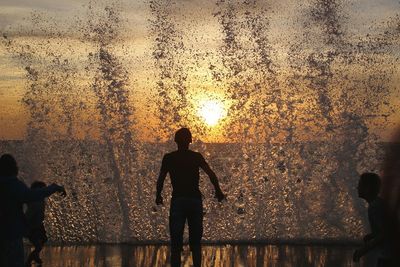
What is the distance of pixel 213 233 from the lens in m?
15.1

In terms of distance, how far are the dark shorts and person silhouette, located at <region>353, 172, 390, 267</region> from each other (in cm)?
320

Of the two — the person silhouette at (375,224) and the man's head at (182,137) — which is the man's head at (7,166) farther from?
the person silhouette at (375,224)

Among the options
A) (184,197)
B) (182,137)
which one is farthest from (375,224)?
(182,137)

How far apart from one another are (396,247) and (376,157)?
47.9ft

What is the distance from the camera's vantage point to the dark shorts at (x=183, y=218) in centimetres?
888

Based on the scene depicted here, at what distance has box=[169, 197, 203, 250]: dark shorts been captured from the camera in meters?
8.88

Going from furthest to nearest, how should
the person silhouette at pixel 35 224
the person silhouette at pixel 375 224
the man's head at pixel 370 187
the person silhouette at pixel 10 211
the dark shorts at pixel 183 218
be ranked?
the person silhouette at pixel 35 224 < the dark shorts at pixel 183 218 < the person silhouette at pixel 10 211 < the man's head at pixel 370 187 < the person silhouette at pixel 375 224

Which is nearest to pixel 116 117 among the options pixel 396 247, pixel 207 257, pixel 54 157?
pixel 54 157

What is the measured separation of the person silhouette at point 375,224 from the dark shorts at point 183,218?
3.20 metres

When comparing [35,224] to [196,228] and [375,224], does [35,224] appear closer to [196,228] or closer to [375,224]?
[196,228]

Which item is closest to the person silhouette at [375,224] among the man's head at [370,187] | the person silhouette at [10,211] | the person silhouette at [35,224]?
the man's head at [370,187]

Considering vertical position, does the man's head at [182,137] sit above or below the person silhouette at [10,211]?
above

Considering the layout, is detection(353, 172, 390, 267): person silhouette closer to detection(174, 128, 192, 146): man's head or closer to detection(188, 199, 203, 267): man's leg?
detection(188, 199, 203, 267): man's leg

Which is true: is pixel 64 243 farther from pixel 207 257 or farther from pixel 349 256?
pixel 349 256
